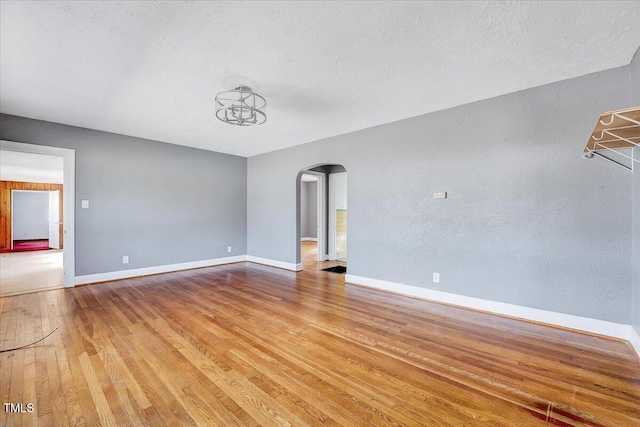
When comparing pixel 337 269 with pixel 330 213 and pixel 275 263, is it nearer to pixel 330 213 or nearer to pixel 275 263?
pixel 275 263

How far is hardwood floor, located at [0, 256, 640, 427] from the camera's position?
1.57m

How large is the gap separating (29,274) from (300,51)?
6.59 metres

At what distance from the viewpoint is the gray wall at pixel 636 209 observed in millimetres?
2256

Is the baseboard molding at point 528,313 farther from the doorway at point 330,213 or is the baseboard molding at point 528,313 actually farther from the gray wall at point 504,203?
the doorway at point 330,213

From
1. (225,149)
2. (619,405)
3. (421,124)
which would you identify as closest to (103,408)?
(619,405)

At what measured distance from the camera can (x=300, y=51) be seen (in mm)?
2277

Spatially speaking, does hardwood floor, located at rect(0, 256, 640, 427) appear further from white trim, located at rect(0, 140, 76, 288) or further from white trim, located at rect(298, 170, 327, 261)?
white trim, located at rect(298, 170, 327, 261)

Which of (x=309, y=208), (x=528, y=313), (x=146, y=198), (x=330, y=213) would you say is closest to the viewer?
(x=528, y=313)

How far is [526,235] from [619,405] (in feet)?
5.44

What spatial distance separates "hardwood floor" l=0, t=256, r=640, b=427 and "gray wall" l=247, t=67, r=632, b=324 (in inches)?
18.7

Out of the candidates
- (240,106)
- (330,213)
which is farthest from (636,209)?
(330,213)

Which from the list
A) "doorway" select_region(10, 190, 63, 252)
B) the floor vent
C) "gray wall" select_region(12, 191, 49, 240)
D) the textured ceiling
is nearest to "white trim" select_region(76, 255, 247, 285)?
the floor vent

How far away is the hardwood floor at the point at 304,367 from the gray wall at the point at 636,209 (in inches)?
15.9

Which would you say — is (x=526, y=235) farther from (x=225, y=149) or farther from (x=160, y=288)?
(x=225, y=149)
